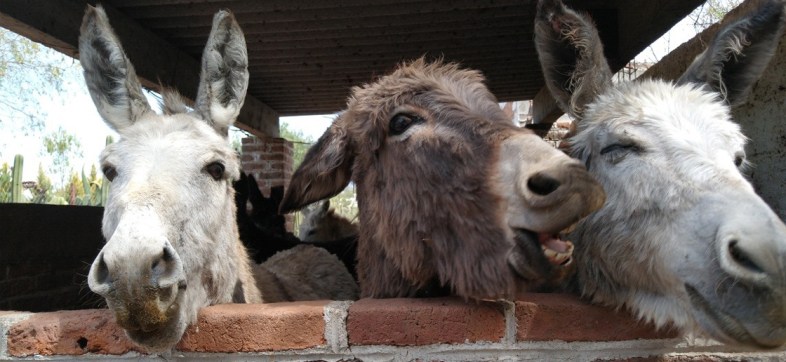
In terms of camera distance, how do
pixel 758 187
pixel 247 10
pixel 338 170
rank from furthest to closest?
1. pixel 247 10
2. pixel 758 187
3. pixel 338 170

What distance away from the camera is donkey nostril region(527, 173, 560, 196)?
5.09ft

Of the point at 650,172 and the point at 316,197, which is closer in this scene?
the point at 650,172

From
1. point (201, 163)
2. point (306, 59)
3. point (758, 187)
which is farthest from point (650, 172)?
point (306, 59)

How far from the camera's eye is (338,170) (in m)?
2.32

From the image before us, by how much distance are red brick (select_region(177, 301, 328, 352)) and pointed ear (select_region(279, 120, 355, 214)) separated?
0.62 meters

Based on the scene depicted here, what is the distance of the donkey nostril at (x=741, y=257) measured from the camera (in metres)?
1.48

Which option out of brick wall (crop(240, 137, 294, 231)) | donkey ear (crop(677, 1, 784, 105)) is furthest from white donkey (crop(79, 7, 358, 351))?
brick wall (crop(240, 137, 294, 231))

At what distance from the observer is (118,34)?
4168 mm

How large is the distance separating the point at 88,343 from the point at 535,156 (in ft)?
5.32

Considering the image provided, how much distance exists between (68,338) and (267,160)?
7663 millimetres

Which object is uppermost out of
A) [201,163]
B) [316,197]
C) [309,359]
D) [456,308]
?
[201,163]

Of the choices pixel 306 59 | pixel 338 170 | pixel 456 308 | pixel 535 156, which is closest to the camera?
pixel 535 156

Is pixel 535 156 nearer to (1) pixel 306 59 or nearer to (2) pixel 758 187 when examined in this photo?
(2) pixel 758 187

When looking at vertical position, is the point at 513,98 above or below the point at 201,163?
above
